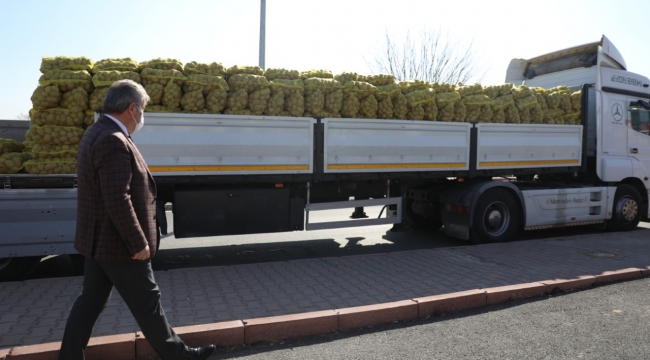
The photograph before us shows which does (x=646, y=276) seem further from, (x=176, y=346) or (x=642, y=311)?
(x=176, y=346)

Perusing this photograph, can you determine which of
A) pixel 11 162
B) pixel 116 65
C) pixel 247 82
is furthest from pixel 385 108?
pixel 11 162

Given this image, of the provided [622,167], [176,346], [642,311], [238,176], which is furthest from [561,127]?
[176,346]

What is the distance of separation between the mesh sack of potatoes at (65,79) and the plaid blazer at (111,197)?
10.2 ft

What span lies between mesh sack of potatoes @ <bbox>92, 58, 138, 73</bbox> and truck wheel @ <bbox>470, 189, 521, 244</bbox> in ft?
18.3

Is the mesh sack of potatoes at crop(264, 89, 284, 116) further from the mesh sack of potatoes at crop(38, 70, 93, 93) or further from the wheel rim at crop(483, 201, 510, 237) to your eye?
the wheel rim at crop(483, 201, 510, 237)

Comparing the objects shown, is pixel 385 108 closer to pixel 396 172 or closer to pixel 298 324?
pixel 396 172

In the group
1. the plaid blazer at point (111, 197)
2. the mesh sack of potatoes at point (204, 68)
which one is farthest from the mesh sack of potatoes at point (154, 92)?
the plaid blazer at point (111, 197)

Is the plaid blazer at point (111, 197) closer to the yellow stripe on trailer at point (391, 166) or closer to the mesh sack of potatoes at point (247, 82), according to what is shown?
the mesh sack of potatoes at point (247, 82)

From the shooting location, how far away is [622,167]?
9523mm

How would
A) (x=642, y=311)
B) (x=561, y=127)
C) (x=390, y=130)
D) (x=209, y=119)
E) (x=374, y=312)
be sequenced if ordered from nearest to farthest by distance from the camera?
(x=374, y=312) < (x=642, y=311) < (x=209, y=119) < (x=390, y=130) < (x=561, y=127)

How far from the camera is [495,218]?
27.5 feet

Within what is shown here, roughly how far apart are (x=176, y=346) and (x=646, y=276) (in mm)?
5879

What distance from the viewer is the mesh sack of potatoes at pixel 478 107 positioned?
7.93 metres

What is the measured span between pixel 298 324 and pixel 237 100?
3226 millimetres
